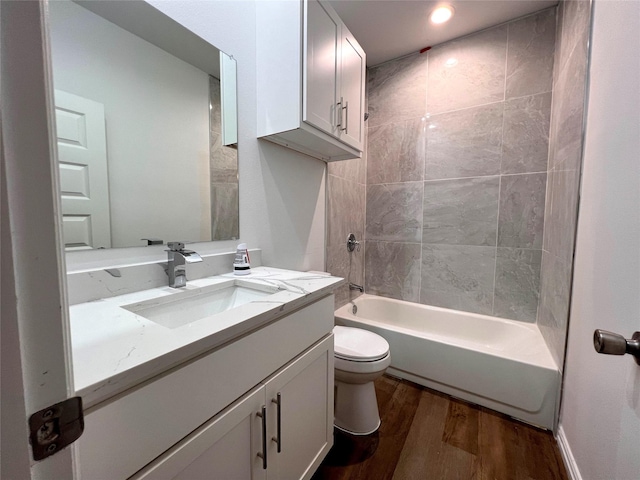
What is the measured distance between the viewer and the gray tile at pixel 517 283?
1.83m

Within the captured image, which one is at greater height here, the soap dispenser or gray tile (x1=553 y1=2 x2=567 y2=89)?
gray tile (x1=553 y1=2 x2=567 y2=89)

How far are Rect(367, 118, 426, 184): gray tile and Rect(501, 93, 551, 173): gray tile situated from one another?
572 millimetres

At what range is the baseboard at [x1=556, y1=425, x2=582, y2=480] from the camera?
110 centimetres

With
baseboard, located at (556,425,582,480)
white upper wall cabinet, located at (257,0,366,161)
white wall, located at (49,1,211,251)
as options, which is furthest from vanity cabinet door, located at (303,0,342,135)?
baseboard, located at (556,425,582,480)

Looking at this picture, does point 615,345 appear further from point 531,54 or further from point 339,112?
point 531,54

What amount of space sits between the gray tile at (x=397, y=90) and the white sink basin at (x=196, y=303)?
197 cm

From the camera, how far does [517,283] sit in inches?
74.1

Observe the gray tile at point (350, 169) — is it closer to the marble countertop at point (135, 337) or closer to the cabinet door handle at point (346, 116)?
the cabinet door handle at point (346, 116)

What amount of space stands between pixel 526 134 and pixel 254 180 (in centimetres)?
186

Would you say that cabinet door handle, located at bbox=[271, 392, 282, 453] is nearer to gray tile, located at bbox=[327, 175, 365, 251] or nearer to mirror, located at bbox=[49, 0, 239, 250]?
mirror, located at bbox=[49, 0, 239, 250]

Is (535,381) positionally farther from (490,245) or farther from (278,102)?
(278,102)

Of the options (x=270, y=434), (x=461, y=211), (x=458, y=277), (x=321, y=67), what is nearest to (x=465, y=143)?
(x=461, y=211)

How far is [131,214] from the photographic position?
0.92 meters

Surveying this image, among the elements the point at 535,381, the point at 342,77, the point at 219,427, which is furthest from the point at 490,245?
the point at 219,427
